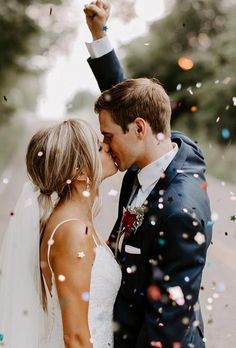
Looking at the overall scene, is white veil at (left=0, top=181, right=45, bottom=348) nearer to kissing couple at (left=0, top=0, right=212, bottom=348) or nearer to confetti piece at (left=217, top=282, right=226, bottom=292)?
kissing couple at (left=0, top=0, right=212, bottom=348)

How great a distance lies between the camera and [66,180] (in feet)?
11.1

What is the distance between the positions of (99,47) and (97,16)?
0.16 metres

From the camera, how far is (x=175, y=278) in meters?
3.03

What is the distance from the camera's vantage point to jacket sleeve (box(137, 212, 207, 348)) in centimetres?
302

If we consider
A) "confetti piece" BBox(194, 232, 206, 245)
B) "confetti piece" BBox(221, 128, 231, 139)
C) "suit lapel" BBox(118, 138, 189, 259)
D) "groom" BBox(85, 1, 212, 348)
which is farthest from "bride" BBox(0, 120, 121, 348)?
"confetti piece" BBox(221, 128, 231, 139)

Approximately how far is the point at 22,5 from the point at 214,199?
9.56m

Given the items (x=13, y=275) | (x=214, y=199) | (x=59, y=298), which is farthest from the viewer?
(x=214, y=199)

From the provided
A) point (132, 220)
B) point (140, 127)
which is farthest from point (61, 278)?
point (140, 127)

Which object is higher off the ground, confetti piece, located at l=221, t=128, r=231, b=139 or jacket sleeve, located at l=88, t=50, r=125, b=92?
jacket sleeve, located at l=88, t=50, r=125, b=92

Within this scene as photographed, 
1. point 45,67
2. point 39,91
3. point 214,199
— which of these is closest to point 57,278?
point 214,199

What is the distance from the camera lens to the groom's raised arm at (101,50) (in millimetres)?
3656

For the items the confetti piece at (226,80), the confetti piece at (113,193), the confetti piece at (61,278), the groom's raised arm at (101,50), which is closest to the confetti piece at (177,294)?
the confetti piece at (61,278)

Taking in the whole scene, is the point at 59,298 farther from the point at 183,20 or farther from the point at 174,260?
the point at 183,20

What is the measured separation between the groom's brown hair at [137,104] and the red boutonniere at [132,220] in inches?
14.6
